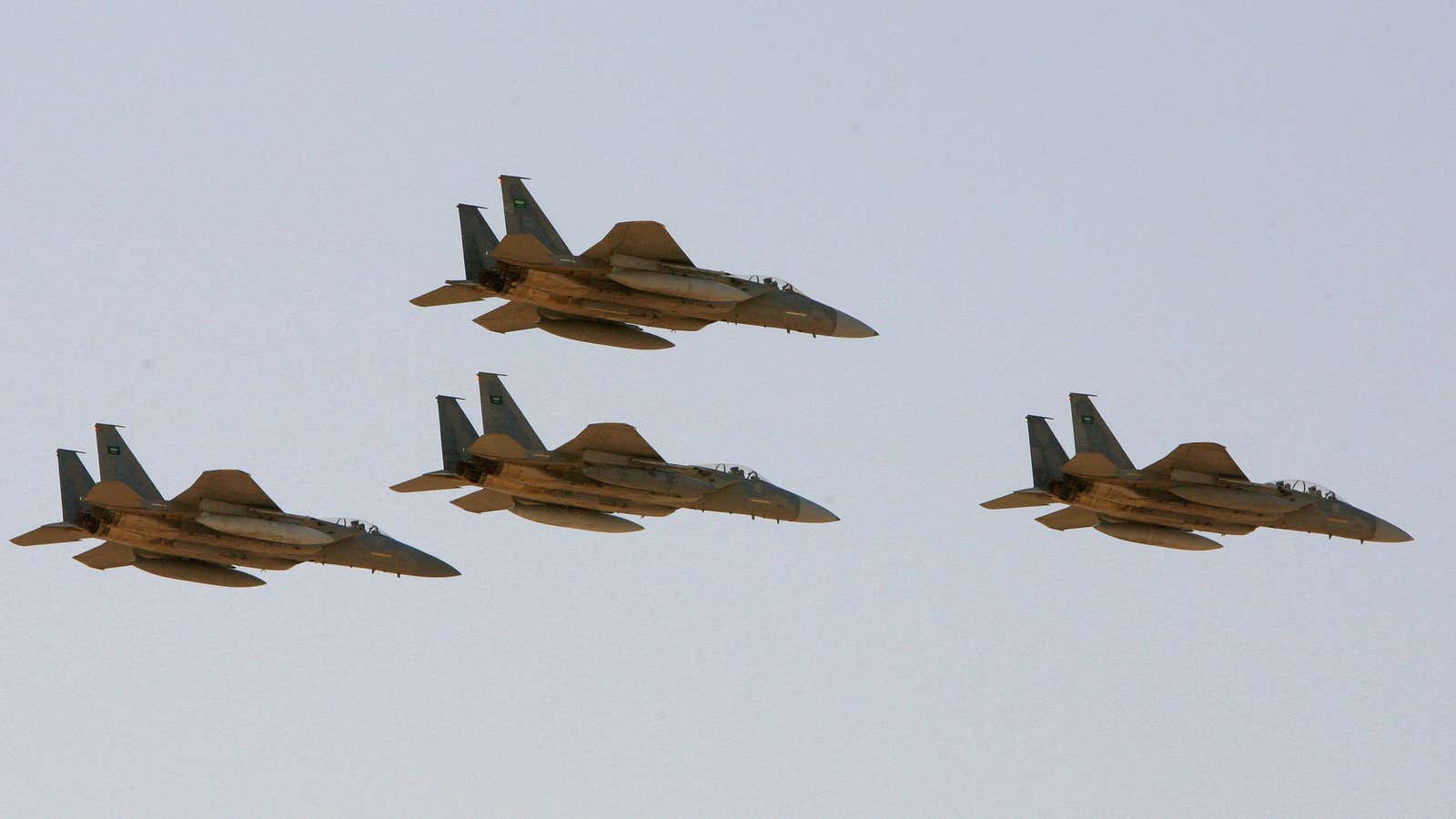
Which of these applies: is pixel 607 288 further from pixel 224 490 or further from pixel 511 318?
pixel 224 490

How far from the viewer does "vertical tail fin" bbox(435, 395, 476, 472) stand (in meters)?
58.3

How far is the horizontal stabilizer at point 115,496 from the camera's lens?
55125 millimetres

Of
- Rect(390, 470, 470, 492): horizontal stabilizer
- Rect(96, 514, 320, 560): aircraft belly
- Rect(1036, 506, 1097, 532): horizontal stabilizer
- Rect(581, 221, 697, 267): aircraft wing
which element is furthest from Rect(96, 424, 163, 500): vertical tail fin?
Rect(1036, 506, 1097, 532): horizontal stabilizer

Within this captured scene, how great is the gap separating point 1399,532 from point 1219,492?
691 centimetres

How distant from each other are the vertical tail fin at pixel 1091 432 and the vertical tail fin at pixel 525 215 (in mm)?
14955

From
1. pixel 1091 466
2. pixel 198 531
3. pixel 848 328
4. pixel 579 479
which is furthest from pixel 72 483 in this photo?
pixel 1091 466

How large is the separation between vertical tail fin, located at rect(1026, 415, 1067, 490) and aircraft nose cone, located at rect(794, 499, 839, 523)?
5.67 m

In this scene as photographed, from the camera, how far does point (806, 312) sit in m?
59.8

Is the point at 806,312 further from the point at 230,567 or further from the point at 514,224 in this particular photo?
the point at 230,567

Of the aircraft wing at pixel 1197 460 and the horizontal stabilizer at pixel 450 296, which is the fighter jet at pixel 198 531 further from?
the aircraft wing at pixel 1197 460

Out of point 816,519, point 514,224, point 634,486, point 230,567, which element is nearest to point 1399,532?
point 816,519

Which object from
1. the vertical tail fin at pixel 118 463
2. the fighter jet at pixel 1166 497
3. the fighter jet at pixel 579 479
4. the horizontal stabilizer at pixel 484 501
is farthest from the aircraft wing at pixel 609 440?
the vertical tail fin at pixel 118 463

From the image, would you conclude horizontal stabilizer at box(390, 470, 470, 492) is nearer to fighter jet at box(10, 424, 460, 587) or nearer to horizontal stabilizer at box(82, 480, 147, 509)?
fighter jet at box(10, 424, 460, 587)

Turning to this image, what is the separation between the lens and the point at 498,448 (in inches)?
2213
